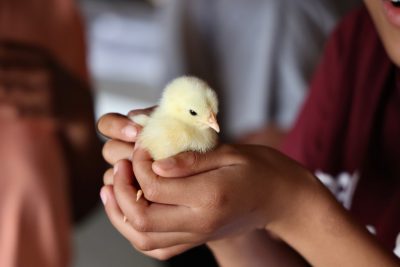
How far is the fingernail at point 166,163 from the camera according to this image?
450mm

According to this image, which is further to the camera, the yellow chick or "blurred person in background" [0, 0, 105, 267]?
"blurred person in background" [0, 0, 105, 267]

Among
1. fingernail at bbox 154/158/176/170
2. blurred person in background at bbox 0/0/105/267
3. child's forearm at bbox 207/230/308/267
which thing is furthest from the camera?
blurred person in background at bbox 0/0/105/267

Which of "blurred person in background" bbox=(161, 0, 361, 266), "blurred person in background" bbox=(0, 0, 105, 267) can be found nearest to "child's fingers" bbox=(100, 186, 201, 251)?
"blurred person in background" bbox=(0, 0, 105, 267)

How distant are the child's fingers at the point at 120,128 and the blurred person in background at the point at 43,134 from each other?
49 cm

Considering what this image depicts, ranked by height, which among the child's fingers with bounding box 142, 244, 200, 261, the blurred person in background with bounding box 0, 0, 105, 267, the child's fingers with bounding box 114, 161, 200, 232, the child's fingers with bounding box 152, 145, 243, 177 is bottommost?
the blurred person in background with bounding box 0, 0, 105, 267

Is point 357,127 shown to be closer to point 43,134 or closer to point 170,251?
point 170,251

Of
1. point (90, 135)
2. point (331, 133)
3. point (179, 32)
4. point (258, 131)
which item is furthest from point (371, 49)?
point (179, 32)

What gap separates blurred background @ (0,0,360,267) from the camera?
1.07m

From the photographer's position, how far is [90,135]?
3.66 feet

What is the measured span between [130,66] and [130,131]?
1.48 meters

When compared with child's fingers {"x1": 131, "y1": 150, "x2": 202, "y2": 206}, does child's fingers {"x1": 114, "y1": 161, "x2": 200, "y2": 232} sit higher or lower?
lower

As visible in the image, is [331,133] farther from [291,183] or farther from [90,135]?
[90,135]

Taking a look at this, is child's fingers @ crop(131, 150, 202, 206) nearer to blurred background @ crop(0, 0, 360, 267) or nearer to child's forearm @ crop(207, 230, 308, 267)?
child's forearm @ crop(207, 230, 308, 267)

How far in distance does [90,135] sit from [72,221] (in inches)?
6.1
